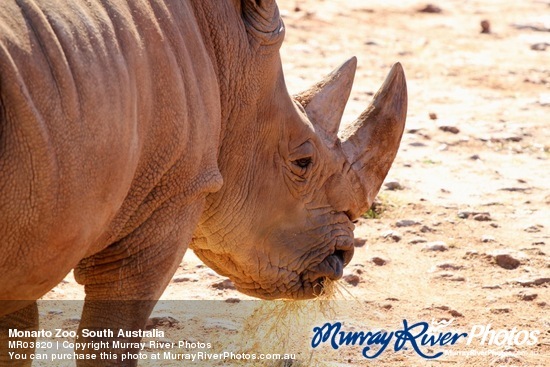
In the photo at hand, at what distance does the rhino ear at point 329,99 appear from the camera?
527cm

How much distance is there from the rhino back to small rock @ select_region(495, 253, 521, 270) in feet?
11.2

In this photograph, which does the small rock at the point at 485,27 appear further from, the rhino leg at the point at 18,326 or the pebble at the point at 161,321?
the rhino leg at the point at 18,326

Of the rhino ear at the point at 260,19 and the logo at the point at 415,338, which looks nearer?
the rhino ear at the point at 260,19

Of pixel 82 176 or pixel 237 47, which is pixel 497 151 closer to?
pixel 237 47

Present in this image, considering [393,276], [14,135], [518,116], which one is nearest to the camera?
[14,135]

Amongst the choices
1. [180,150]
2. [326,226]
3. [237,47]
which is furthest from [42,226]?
[326,226]

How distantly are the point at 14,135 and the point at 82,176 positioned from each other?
1.05ft

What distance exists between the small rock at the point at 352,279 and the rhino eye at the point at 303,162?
6.74 feet

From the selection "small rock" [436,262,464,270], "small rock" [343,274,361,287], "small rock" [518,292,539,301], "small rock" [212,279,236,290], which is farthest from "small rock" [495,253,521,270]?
"small rock" [212,279,236,290]

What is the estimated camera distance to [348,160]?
5.33 metres

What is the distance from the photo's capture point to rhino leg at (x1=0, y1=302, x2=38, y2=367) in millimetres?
4828

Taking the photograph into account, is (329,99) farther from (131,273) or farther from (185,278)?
(185,278)

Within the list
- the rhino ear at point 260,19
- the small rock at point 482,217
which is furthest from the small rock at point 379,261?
the rhino ear at point 260,19

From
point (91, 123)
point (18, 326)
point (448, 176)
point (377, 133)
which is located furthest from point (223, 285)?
point (91, 123)
